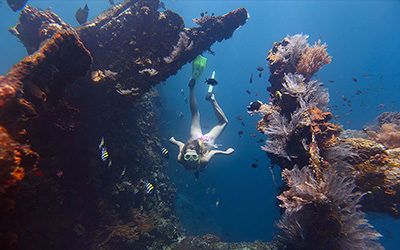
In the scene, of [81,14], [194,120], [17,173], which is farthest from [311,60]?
[81,14]

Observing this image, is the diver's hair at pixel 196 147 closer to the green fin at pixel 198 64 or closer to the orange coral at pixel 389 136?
the green fin at pixel 198 64

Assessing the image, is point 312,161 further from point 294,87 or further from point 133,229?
point 133,229

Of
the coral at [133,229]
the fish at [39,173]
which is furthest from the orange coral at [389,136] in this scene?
the fish at [39,173]

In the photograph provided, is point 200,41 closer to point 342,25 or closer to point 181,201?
point 181,201

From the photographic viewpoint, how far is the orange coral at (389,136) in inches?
334

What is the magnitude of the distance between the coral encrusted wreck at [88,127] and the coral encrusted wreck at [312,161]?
3.44 metres

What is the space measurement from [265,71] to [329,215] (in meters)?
74.7

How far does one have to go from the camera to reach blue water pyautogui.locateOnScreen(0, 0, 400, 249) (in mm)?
43688

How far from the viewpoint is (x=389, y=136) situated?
28.3 feet

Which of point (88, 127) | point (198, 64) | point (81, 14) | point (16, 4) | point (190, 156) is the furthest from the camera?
point (16, 4)

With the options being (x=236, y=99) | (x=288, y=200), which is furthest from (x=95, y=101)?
(x=236, y=99)

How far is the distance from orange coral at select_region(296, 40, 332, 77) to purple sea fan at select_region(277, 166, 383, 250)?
4.25 meters

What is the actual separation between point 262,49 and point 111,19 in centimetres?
8295

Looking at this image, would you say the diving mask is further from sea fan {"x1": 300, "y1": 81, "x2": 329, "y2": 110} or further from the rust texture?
sea fan {"x1": 300, "y1": 81, "x2": 329, "y2": 110}
